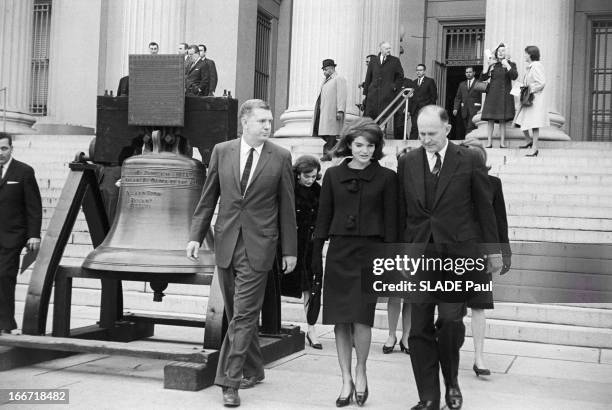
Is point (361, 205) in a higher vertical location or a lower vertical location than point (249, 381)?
higher

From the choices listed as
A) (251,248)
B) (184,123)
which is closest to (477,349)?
(251,248)

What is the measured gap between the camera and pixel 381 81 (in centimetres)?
1605

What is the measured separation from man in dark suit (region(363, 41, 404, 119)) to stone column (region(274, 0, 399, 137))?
43cm

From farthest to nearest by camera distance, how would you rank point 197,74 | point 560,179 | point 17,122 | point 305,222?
1. point 17,122
2. point 197,74
3. point 560,179
4. point 305,222

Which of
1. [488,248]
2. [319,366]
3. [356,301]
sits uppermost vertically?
[488,248]

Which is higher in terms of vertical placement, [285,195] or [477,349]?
[285,195]

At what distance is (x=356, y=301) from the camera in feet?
18.4

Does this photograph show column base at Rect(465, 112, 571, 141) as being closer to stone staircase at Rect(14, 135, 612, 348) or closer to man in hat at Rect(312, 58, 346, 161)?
stone staircase at Rect(14, 135, 612, 348)

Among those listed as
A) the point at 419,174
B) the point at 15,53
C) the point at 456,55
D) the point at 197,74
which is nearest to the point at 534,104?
the point at 197,74

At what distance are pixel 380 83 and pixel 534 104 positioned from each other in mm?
2983

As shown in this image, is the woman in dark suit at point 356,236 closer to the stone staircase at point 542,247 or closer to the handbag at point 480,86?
the stone staircase at point 542,247

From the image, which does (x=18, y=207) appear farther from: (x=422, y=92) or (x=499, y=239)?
(x=422, y=92)

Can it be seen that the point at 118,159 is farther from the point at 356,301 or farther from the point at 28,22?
the point at 28,22

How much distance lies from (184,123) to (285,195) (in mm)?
1158
